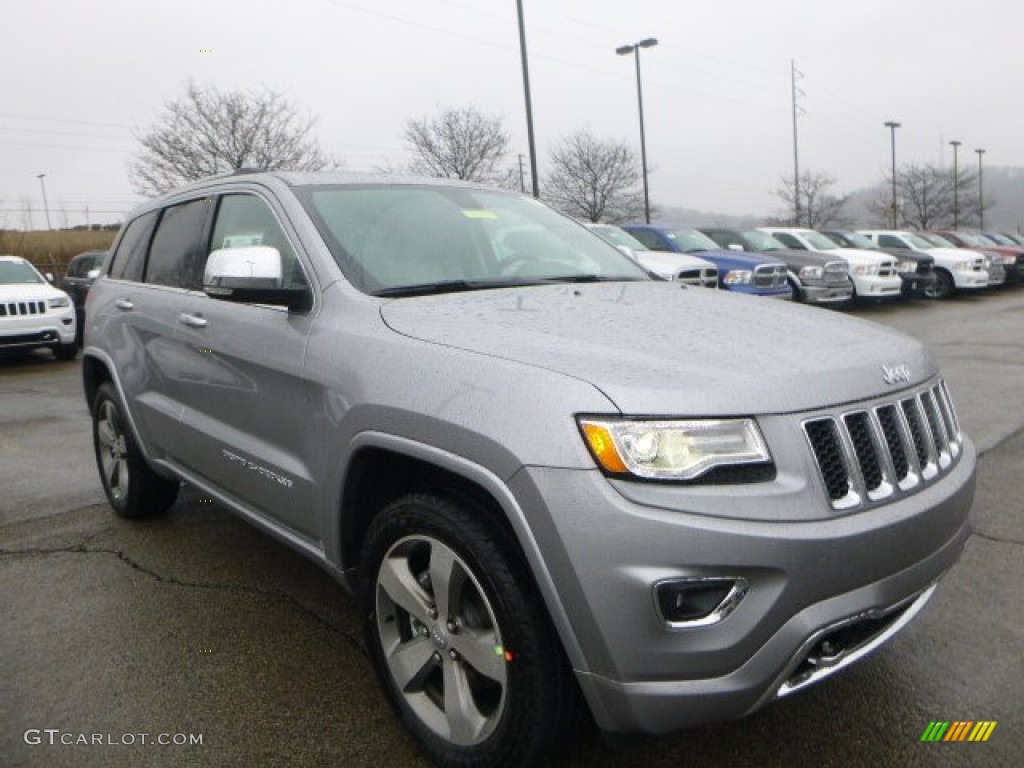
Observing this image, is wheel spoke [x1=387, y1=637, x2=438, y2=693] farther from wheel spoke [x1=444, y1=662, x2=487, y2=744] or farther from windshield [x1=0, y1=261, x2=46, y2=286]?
windshield [x1=0, y1=261, x2=46, y2=286]

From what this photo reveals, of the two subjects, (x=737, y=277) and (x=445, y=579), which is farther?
(x=737, y=277)

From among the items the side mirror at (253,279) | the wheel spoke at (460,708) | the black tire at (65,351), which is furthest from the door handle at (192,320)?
the black tire at (65,351)

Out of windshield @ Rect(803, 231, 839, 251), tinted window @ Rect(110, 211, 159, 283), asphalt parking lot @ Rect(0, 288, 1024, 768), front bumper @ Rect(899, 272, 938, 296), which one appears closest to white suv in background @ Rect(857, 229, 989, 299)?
front bumper @ Rect(899, 272, 938, 296)

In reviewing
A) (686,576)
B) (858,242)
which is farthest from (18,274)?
(858,242)

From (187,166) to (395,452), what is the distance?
27.4 m

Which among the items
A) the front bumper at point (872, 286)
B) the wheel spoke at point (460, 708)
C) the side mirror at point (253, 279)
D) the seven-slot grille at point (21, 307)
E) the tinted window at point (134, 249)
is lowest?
the front bumper at point (872, 286)

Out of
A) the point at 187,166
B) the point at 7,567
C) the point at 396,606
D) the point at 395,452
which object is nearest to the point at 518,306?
the point at 395,452

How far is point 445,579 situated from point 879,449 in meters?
1.11

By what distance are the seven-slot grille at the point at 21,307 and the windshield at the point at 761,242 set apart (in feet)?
40.9

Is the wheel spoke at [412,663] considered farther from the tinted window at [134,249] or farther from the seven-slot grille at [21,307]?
the seven-slot grille at [21,307]

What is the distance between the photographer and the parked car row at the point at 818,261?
536 inches

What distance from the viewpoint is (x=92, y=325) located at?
4.73m

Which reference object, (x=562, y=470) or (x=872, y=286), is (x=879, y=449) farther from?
(x=872, y=286)

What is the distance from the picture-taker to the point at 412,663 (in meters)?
2.43
